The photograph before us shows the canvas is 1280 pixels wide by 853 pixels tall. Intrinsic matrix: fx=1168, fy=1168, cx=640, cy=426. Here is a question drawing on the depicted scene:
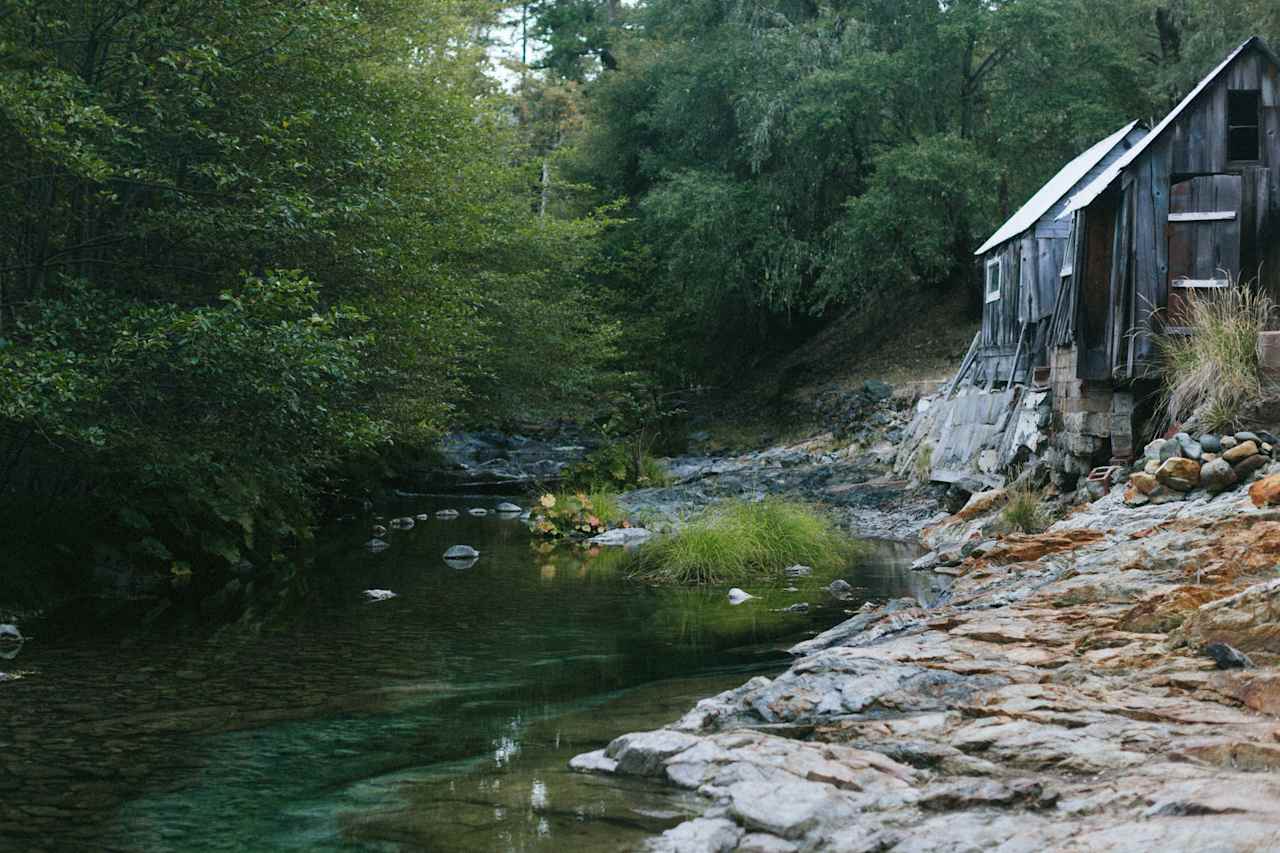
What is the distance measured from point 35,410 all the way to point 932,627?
6538 mm

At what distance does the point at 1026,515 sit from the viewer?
1309cm

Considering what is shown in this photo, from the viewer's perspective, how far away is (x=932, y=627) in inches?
301

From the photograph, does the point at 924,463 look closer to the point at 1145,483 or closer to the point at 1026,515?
the point at 1026,515

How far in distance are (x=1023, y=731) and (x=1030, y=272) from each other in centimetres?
1533

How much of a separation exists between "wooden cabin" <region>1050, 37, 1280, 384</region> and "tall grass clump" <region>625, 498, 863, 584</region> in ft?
13.7

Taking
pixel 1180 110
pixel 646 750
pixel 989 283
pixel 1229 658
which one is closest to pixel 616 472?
pixel 989 283

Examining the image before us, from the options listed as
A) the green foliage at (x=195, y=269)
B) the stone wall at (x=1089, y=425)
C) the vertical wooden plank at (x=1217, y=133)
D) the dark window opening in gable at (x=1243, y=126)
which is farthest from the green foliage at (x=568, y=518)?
the dark window opening in gable at (x=1243, y=126)

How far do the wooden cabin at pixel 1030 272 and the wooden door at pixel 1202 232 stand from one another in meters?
3.03

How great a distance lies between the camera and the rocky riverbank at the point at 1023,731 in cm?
400

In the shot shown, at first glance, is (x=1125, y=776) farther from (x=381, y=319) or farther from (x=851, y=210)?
(x=851, y=210)

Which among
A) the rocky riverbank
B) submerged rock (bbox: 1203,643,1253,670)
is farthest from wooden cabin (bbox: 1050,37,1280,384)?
submerged rock (bbox: 1203,643,1253,670)

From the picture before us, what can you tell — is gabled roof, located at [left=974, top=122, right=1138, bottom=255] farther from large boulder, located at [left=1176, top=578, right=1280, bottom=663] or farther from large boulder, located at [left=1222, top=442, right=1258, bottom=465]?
large boulder, located at [left=1176, top=578, right=1280, bottom=663]

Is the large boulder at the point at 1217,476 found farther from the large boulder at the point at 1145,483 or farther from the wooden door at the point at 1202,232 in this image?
the wooden door at the point at 1202,232

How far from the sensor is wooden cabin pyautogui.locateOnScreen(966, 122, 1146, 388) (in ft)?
60.5
